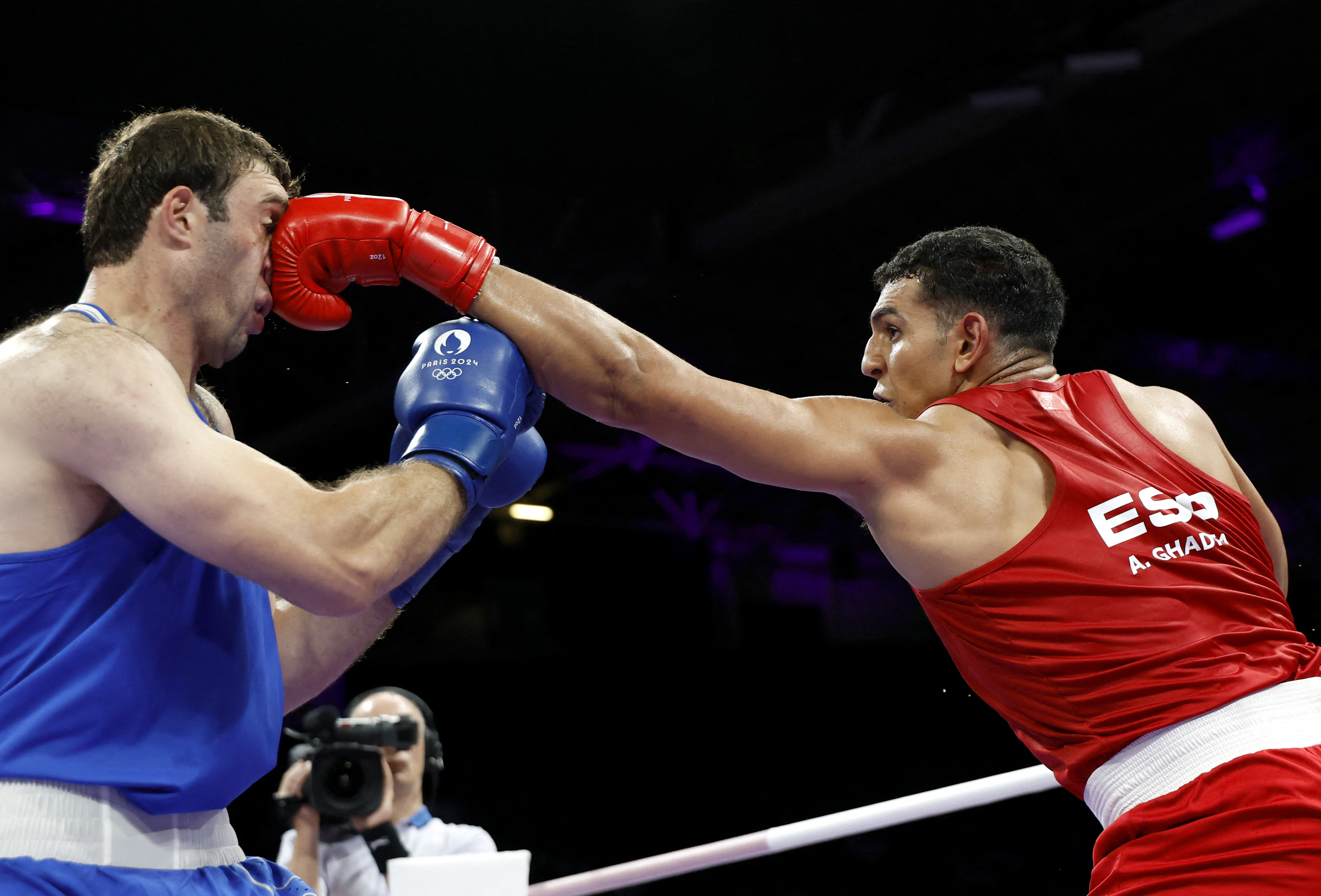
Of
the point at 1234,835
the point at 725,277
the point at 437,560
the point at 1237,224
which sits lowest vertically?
the point at 1234,835

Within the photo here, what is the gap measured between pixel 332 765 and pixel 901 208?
206 inches

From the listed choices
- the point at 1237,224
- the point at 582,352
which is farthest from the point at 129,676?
the point at 1237,224

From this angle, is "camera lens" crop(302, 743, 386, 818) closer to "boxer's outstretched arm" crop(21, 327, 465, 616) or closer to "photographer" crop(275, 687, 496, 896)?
"photographer" crop(275, 687, 496, 896)

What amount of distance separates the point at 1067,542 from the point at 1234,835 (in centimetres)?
49

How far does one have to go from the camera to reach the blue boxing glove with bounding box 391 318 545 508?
1.63 m

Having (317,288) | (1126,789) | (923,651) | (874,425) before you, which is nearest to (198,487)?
(317,288)

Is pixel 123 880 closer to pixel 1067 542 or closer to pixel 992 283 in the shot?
pixel 1067 542

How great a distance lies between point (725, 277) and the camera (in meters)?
7.51

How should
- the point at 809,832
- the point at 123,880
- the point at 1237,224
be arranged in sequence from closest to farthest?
1. the point at 123,880
2. the point at 809,832
3. the point at 1237,224

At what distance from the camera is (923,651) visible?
969 centimetres

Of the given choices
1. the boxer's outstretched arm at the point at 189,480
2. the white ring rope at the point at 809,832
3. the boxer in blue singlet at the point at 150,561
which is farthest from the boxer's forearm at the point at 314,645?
the white ring rope at the point at 809,832

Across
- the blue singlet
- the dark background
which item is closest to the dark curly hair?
the blue singlet

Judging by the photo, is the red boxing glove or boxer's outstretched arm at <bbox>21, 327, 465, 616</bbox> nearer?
boxer's outstretched arm at <bbox>21, 327, 465, 616</bbox>

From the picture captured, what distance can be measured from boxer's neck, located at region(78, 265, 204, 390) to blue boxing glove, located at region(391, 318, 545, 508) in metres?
0.33
